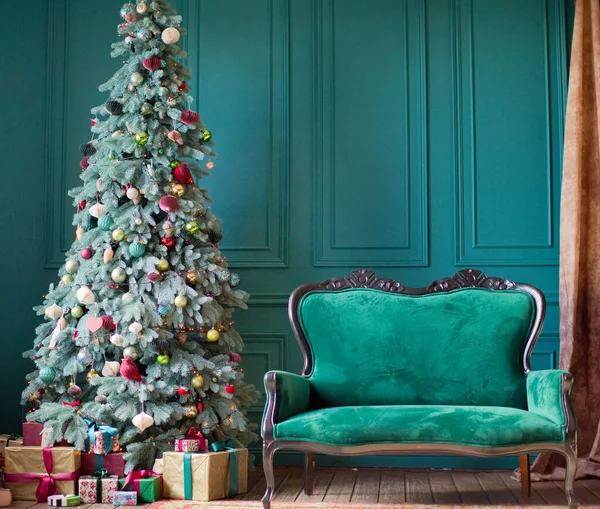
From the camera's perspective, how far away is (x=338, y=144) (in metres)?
4.30

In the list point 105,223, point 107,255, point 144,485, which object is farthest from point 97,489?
point 105,223

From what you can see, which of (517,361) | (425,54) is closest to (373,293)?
(517,361)

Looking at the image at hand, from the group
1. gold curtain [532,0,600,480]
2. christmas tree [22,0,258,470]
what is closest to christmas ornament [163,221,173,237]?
christmas tree [22,0,258,470]

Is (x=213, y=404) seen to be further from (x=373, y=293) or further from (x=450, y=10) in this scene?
(x=450, y=10)

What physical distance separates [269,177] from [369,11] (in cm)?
108

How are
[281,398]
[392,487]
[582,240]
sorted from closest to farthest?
[281,398]
[392,487]
[582,240]

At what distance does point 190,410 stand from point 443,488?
3.99 ft

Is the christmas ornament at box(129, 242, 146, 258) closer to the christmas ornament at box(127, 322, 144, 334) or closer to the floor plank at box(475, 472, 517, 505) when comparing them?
the christmas ornament at box(127, 322, 144, 334)

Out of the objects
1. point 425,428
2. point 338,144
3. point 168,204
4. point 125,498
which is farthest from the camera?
point 338,144

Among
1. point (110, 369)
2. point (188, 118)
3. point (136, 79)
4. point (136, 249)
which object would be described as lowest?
point (110, 369)

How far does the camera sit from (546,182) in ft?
13.8

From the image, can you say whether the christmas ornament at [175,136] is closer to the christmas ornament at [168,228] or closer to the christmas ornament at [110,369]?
the christmas ornament at [168,228]

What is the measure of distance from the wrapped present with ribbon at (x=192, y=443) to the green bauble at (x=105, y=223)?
998 mm

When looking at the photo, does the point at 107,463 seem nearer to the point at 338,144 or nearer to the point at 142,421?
the point at 142,421
